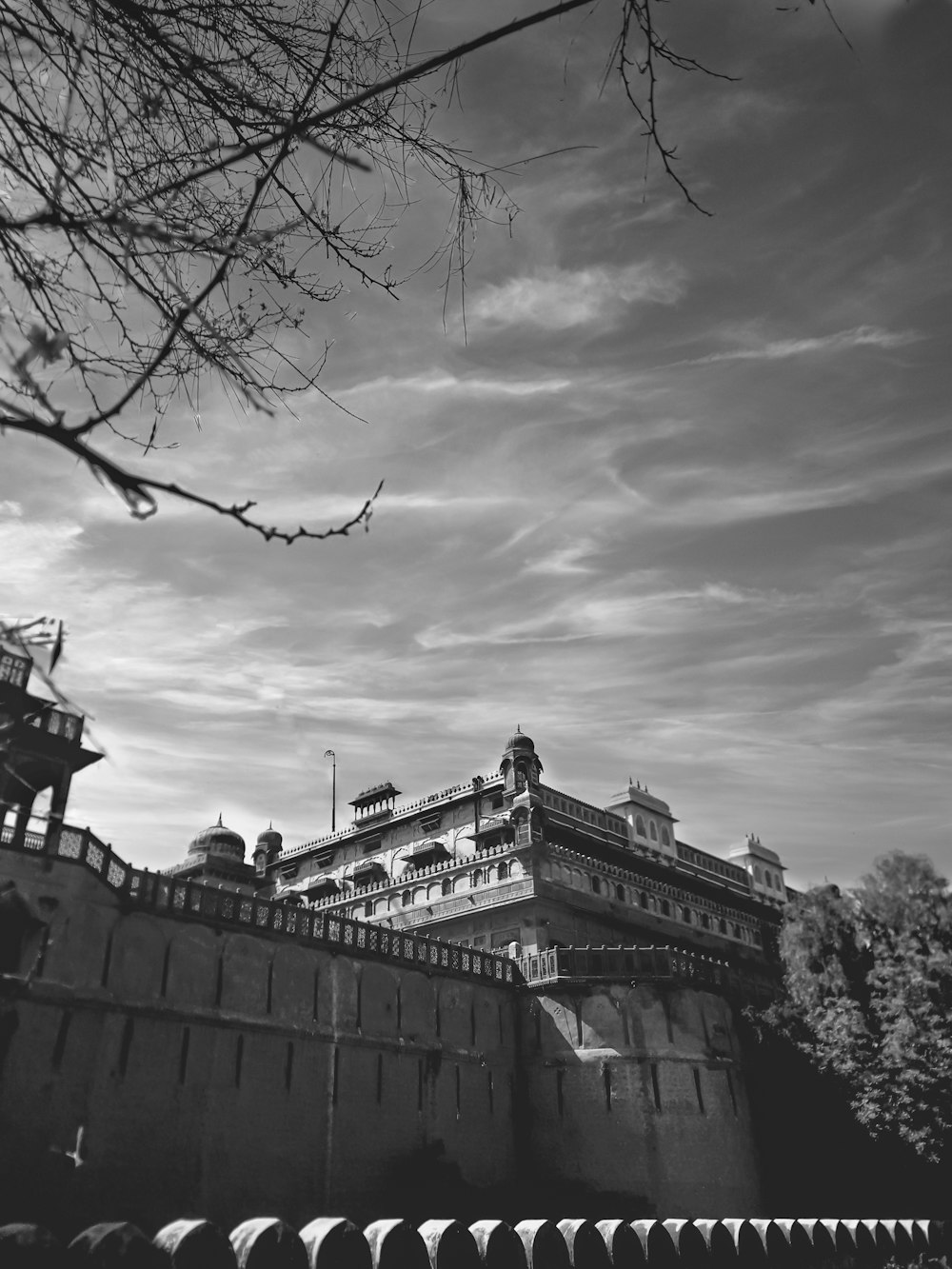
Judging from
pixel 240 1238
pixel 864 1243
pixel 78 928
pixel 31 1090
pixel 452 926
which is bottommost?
pixel 864 1243

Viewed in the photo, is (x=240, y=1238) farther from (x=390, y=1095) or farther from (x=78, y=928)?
(x=390, y=1095)

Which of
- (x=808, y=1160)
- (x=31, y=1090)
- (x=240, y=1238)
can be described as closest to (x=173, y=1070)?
(x=31, y=1090)

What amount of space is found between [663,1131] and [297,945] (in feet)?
35.4

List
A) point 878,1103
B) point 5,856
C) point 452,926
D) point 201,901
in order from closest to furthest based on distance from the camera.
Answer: point 5,856, point 201,901, point 878,1103, point 452,926

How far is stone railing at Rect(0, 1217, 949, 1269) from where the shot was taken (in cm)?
749

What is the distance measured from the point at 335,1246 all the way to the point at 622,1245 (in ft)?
17.2

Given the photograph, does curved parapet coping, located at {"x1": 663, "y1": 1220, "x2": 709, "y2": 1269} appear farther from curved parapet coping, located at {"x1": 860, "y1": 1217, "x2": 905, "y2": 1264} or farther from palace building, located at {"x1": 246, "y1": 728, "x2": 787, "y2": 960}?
palace building, located at {"x1": 246, "y1": 728, "x2": 787, "y2": 960}

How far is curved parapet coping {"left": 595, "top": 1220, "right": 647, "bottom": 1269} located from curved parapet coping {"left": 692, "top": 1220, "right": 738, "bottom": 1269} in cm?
173

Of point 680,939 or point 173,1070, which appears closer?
point 173,1070

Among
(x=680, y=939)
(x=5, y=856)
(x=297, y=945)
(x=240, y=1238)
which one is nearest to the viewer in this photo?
(x=240, y=1238)

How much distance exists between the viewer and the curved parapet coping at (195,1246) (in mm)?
7676

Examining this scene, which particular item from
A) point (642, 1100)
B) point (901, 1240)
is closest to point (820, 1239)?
point (901, 1240)

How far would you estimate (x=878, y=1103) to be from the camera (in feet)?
74.0

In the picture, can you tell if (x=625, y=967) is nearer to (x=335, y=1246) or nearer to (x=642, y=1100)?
(x=642, y=1100)
